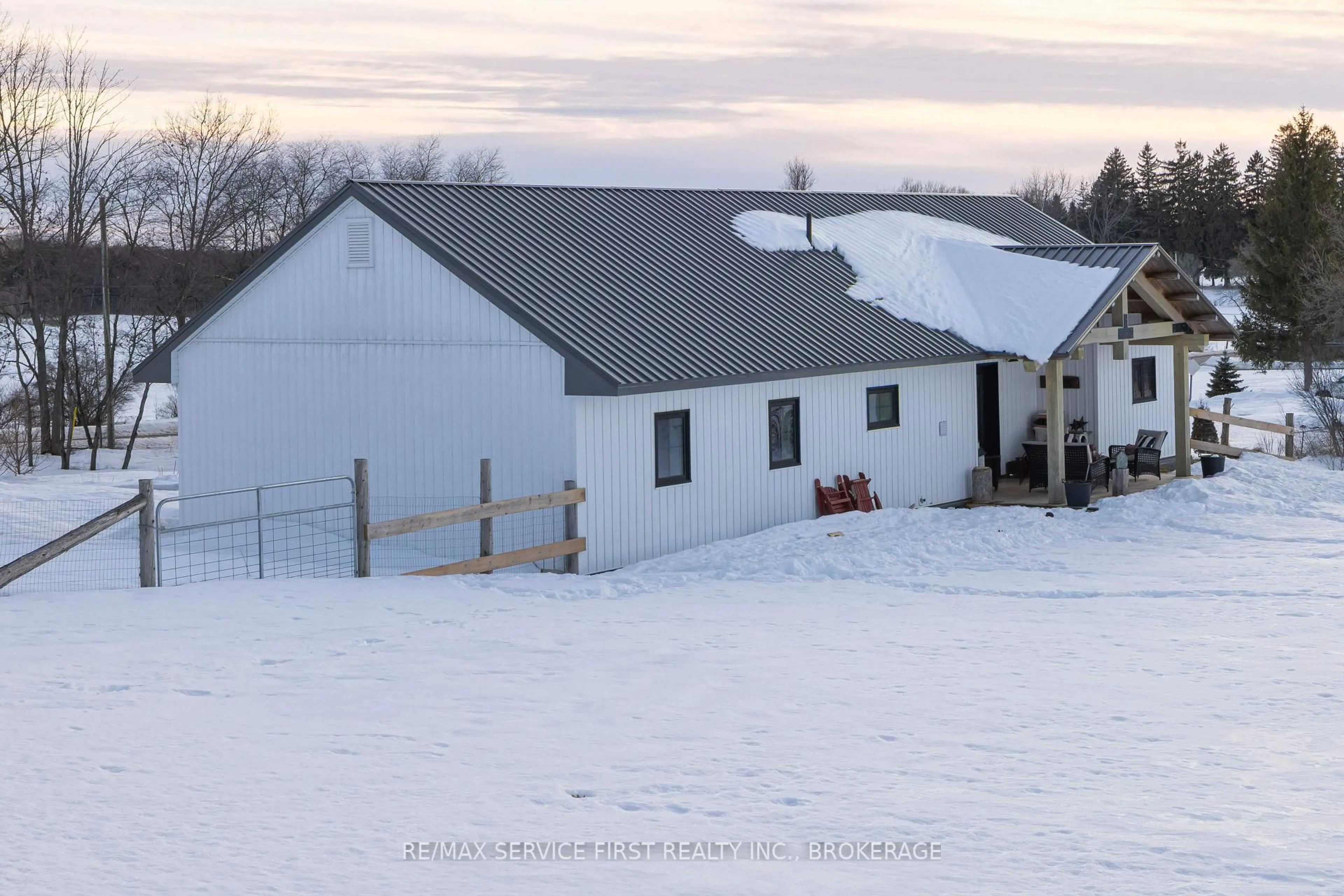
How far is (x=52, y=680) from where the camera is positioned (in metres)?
10.8

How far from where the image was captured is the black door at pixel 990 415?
951 inches

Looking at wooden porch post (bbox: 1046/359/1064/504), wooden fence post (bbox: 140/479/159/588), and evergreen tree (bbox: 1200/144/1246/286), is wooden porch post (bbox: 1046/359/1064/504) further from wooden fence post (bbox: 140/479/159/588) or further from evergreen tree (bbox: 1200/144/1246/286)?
evergreen tree (bbox: 1200/144/1246/286)

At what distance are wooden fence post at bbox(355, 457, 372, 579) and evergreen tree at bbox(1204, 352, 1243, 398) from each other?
45872 mm

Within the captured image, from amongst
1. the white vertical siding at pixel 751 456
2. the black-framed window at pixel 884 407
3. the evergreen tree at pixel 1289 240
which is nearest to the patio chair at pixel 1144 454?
the white vertical siding at pixel 751 456

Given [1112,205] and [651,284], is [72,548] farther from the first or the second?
[1112,205]

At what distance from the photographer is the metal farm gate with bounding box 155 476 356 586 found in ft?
56.3

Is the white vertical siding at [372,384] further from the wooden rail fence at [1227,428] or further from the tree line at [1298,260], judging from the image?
the tree line at [1298,260]

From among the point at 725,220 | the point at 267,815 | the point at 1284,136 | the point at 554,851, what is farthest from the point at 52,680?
the point at 1284,136

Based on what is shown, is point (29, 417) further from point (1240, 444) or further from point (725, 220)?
point (1240, 444)

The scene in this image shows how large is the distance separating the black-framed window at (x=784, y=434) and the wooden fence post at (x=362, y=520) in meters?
6.14

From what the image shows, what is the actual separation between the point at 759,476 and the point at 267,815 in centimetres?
1197

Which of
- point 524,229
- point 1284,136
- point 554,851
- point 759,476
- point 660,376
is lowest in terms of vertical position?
point 554,851

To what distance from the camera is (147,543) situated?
47.5 feet

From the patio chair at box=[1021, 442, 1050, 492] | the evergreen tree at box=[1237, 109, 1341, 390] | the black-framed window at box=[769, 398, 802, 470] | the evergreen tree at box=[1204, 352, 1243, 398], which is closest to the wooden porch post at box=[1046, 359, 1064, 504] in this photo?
the patio chair at box=[1021, 442, 1050, 492]
